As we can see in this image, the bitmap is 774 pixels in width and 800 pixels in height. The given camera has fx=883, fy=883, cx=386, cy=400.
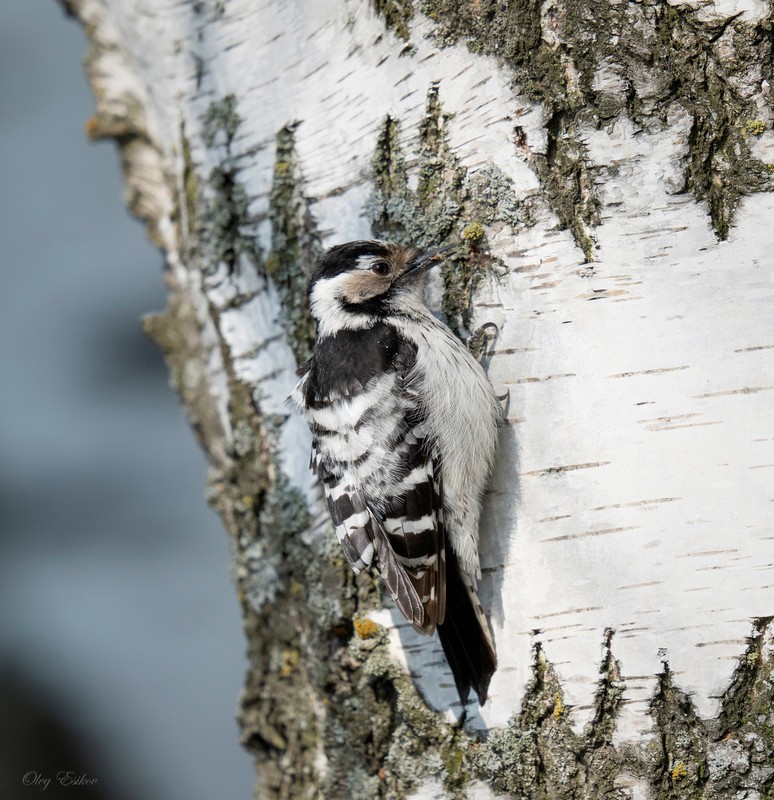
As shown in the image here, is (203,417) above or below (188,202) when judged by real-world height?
below

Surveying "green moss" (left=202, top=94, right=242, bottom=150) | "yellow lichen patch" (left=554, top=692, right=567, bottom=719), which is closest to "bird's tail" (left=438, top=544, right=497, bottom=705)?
"yellow lichen patch" (left=554, top=692, right=567, bottom=719)

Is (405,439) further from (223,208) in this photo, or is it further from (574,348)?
(223,208)

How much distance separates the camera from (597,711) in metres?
2.06

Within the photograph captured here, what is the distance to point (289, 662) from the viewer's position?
9.47 ft

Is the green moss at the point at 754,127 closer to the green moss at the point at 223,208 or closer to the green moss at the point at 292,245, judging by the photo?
the green moss at the point at 292,245

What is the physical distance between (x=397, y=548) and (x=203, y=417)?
4.18ft

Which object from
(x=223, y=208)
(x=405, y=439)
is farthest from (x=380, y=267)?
(x=223, y=208)

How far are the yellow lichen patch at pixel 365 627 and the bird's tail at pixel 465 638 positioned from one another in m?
0.21

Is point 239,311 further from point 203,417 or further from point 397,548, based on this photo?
point 397,548

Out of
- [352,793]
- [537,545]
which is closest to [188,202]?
[537,545]

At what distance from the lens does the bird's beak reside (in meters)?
2.37

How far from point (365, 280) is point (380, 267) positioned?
9 cm

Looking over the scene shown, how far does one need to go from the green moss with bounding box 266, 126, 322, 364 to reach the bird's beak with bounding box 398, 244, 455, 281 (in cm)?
30

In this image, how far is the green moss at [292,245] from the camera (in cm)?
262
